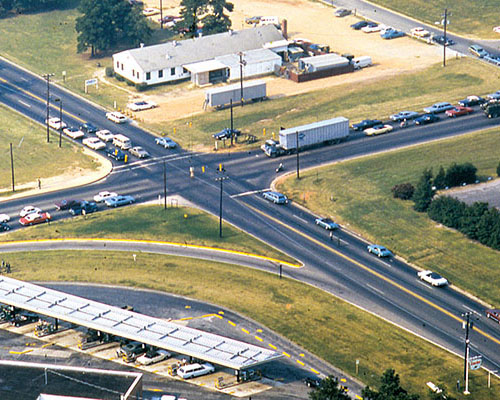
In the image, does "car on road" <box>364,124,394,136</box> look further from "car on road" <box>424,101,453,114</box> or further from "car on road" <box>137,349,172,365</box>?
"car on road" <box>137,349,172,365</box>

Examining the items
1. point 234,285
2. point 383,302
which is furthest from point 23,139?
point 383,302

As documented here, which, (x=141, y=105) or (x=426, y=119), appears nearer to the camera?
(x=426, y=119)

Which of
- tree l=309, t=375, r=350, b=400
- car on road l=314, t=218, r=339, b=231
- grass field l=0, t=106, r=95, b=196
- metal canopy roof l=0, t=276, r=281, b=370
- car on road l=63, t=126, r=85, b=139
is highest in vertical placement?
tree l=309, t=375, r=350, b=400

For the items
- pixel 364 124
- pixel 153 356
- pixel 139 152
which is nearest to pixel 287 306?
pixel 153 356

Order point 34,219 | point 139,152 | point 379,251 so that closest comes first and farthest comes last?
point 379,251 → point 34,219 → point 139,152

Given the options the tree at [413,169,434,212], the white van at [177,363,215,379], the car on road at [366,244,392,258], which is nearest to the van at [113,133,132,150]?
the tree at [413,169,434,212]

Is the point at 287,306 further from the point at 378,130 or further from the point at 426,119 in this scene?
the point at 426,119
